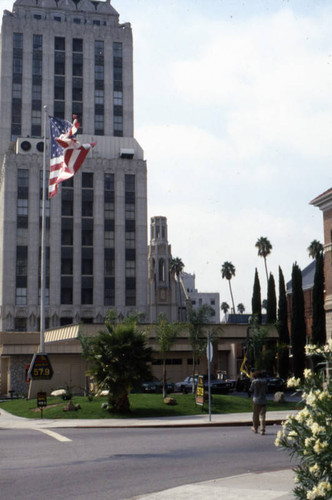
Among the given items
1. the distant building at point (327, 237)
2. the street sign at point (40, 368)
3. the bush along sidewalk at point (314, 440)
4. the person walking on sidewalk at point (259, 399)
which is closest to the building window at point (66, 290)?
the distant building at point (327, 237)

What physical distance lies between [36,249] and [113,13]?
1686 inches

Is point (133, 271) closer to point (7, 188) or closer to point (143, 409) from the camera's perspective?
point (7, 188)

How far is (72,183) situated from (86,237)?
7.54 metres

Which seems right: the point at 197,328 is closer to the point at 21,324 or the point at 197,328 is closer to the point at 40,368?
the point at 40,368

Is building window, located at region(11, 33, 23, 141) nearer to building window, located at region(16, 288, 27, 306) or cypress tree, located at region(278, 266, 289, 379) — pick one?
building window, located at region(16, 288, 27, 306)

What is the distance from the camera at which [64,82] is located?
3794 inches

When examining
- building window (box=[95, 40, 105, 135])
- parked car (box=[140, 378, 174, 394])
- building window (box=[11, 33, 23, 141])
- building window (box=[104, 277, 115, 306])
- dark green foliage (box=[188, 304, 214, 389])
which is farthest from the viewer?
building window (box=[95, 40, 105, 135])

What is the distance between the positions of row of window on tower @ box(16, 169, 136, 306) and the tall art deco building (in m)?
0.13

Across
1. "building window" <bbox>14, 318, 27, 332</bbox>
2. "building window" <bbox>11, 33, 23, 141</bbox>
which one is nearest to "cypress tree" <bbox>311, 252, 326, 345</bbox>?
"building window" <bbox>14, 318, 27, 332</bbox>

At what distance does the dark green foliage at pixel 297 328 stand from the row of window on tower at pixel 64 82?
4590 cm

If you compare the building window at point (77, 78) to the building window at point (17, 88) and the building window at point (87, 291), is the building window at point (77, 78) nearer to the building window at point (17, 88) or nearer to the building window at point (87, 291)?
the building window at point (17, 88)

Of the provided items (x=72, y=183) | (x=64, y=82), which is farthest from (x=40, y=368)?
(x=64, y=82)

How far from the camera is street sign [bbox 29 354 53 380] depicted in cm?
2891

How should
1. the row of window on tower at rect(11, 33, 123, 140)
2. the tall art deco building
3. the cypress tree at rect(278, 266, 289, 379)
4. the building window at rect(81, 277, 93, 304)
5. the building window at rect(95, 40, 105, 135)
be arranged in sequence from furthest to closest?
the building window at rect(95, 40, 105, 135), the row of window on tower at rect(11, 33, 123, 140), the building window at rect(81, 277, 93, 304), the tall art deco building, the cypress tree at rect(278, 266, 289, 379)
